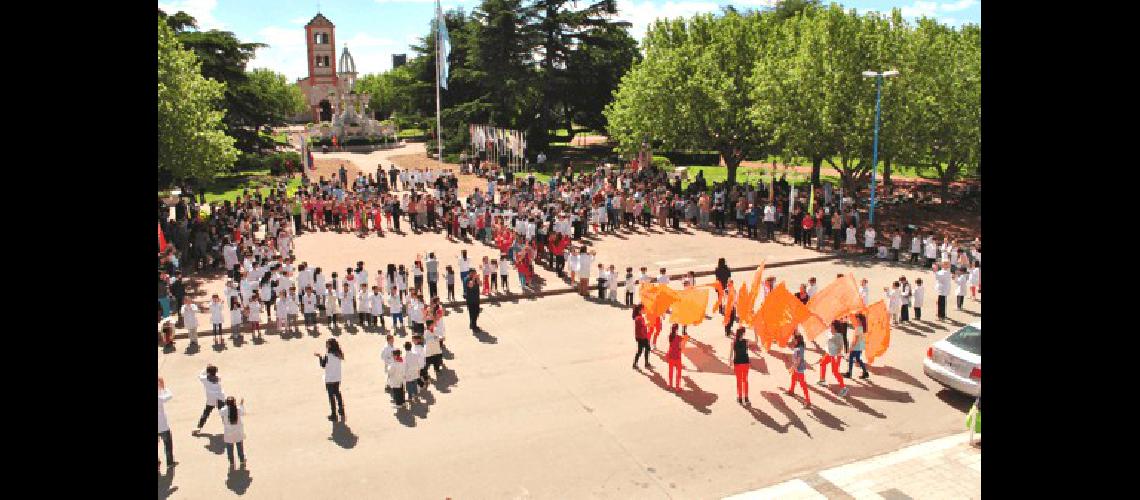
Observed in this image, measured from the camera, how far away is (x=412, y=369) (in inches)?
Answer: 545

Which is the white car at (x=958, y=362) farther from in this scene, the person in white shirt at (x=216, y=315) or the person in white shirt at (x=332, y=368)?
the person in white shirt at (x=216, y=315)

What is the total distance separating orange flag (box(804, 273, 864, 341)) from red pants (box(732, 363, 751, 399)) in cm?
254

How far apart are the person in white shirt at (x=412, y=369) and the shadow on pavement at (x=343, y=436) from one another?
4.03 feet

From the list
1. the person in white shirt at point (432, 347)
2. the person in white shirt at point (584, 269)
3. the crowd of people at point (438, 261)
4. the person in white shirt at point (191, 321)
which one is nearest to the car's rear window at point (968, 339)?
the crowd of people at point (438, 261)

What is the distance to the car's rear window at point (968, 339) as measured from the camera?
13453mm

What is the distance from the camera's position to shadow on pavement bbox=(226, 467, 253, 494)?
11.1m

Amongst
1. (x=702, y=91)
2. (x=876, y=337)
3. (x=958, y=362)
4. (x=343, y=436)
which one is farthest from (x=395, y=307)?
(x=702, y=91)

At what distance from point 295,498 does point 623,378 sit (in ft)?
20.5

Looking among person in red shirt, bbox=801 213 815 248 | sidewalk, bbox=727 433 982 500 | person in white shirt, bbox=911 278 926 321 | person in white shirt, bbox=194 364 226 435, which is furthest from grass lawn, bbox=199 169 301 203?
sidewalk, bbox=727 433 982 500

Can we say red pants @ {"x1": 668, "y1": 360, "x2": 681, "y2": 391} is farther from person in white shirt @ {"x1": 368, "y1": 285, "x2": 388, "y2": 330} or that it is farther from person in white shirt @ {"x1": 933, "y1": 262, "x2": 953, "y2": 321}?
person in white shirt @ {"x1": 933, "y1": 262, "x2": 953, "y2": 321}
